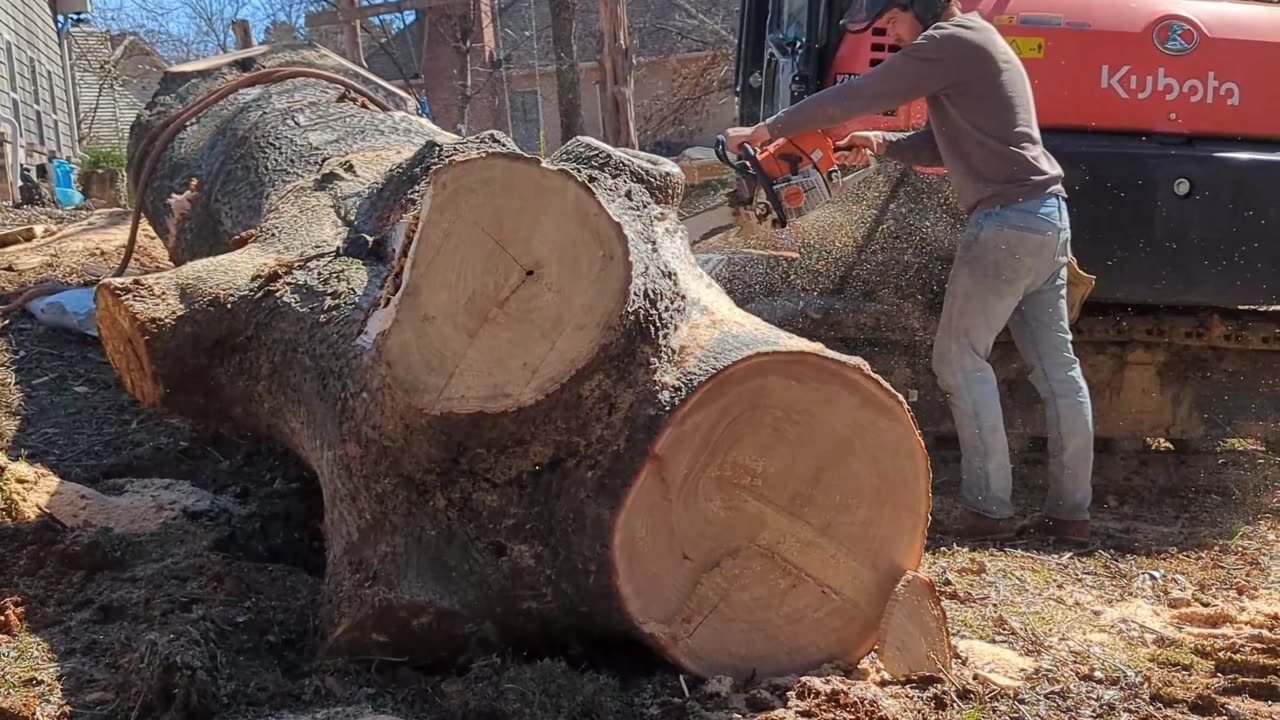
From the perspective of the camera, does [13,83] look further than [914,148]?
Yes

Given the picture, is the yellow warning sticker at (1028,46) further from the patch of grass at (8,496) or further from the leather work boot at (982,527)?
the patch of grass at (8,496)

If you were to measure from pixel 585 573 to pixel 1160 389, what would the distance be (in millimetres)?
3423

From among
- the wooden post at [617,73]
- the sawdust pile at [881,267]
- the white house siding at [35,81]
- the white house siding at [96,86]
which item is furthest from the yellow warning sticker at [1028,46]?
the white house siding at [96,86]

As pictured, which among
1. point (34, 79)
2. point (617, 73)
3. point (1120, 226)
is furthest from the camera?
point (34, 79)

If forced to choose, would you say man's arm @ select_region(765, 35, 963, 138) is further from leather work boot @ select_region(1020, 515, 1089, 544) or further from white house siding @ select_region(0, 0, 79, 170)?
white house siding @ select_region(0, 0, 79, 170)

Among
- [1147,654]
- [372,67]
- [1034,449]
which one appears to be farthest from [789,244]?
[372,67]

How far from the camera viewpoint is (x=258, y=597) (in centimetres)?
265

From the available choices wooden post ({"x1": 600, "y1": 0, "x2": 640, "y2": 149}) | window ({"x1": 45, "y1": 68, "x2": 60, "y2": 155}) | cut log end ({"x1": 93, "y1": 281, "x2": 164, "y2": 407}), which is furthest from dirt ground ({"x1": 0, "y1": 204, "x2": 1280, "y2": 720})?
window ({"x1": 45, "y1": 68, "x2": 60, "y2": 155})

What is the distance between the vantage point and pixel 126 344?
297 centimetres

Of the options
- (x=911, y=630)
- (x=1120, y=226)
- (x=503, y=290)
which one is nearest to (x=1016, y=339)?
(x=1120, y=226)

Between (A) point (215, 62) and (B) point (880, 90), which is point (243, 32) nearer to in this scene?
(A) point (215, 62)

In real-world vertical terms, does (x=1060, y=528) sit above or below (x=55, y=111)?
below

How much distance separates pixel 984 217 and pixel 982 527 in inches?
39.2

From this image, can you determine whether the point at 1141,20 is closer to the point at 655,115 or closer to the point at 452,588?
the point at 452,588
